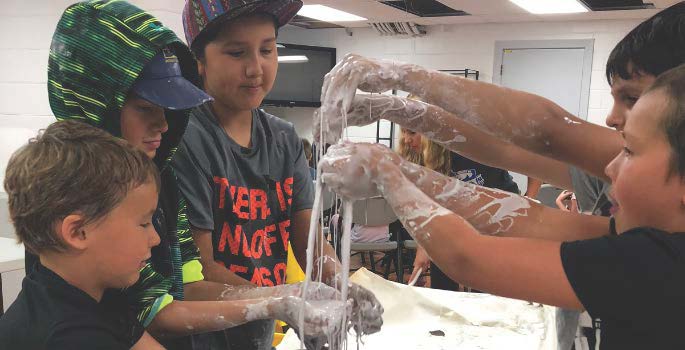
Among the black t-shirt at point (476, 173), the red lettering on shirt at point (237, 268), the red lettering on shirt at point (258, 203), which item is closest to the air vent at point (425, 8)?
the black t-shirt at point (476, 173)

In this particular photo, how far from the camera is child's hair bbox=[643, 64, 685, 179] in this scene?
0.71 m

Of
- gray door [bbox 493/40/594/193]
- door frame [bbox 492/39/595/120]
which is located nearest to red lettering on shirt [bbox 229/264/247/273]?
gray door [bbox 493/40/594/193]

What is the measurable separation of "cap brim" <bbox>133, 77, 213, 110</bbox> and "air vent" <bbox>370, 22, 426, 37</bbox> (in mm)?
5130

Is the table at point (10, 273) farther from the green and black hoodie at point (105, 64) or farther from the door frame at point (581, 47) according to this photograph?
the door frame at point (581, 47)

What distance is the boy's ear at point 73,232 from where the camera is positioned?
77 centimetres

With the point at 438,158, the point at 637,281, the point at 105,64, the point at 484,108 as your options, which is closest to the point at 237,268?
the point at 105,64

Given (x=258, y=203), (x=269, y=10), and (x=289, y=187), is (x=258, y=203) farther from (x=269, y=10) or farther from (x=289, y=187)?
(x=269, y=10)

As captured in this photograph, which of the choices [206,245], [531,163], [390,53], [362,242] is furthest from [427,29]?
[206,245]

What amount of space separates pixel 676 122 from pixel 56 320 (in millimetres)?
927

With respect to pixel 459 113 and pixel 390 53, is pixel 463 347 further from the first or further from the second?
pixel 390 53

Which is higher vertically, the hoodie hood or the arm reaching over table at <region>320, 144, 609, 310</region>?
the hoodie hood

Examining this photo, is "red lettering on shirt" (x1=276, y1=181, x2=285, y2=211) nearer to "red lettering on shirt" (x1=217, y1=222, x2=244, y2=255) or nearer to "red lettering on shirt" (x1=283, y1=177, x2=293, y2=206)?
"red lettering on shirt" (x1=283, y1=177, x2=293, y2=206)

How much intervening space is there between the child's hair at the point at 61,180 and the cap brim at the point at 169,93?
0.12m

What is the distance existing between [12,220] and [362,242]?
10.2 feet
